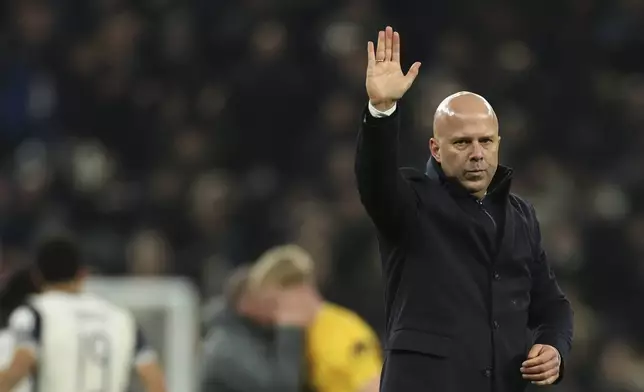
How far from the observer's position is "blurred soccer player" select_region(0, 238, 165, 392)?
622 centimetres

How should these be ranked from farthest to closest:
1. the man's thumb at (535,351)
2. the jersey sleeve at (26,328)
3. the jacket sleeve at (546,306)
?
the jersey sleeve at (26,328) < the jacket sleeve at (546,306) < the man's thumb at (535,351)

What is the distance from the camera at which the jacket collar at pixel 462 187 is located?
4.23 metres

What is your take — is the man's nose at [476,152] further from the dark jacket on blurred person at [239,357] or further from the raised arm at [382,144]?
the dark jacket on blurred person at [239,357]

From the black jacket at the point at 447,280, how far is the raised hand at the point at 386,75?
0.18 feet

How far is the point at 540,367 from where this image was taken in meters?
4.15

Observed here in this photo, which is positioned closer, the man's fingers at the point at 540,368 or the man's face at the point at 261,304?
A: the man's fingers at the point at 540,368

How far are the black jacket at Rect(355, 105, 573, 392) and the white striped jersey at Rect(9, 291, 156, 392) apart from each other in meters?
2.38

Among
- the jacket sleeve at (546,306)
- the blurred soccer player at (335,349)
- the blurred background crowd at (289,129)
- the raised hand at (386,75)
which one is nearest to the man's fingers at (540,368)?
the jacket sleeve at (546,306)

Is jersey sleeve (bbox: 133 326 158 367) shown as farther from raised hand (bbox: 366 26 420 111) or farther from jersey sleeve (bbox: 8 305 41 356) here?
raised hand (bbox: 366 26 420 111)

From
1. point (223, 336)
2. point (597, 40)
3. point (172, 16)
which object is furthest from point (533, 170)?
point (223, 336)

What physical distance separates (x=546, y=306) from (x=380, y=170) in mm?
748

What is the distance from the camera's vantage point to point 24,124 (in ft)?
39.3

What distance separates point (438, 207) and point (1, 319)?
3017 millimetres

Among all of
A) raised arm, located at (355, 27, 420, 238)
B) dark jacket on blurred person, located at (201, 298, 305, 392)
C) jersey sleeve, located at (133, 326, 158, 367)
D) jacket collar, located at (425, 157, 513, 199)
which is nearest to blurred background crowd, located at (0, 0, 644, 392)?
dark jacket on blurred person, located at (201, 298, 305, 392)
